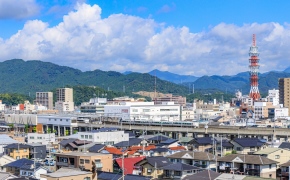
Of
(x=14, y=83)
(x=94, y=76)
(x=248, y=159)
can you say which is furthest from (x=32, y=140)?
(x=94, y=76)

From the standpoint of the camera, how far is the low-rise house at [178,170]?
16.4 m

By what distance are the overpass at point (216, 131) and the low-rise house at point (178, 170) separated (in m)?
19.9

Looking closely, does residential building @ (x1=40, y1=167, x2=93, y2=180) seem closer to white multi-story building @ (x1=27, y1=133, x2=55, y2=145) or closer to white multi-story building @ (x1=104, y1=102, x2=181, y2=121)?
white multi-story building @ (x1=27, y1=133, x2=55, y2=145)

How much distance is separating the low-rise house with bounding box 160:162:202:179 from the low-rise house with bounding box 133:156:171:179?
2.64 ft

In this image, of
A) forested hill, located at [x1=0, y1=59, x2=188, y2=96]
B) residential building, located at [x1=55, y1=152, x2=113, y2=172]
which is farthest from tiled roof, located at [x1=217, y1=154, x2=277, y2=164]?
forested hill, located at [x1=0, y1=59, x2=188, y2=96]

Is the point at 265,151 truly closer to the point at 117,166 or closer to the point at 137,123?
the point at 117,166

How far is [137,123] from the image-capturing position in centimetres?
4606

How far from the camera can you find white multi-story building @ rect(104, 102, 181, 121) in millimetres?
56547

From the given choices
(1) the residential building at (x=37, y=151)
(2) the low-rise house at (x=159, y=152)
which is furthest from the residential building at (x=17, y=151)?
(2) the low-rise house at (x=159, y=152)

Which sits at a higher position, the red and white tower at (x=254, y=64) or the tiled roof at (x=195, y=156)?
the red and white tower at (x=254, y=64)

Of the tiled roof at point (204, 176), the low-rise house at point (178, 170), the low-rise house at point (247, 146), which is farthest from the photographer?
the low-rise house at point (247, 146)

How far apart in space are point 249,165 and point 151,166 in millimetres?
4024

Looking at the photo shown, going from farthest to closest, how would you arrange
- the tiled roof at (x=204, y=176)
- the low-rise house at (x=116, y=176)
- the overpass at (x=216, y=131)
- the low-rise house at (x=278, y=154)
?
the overpass at (x=216, y=131), the low-rise house at (x=278, y=154), the low-rise house at (x=116, y=176), the tiled roof at (x=204, y=176)

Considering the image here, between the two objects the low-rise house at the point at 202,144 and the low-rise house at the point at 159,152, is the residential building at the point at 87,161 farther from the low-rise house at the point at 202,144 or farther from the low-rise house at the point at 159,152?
the low-rise house at the point at 202,144
